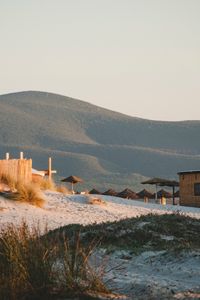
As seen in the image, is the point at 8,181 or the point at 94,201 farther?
the point at 94,201

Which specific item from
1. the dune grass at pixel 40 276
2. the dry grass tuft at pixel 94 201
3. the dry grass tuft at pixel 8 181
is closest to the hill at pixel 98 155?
the dry grass tuft at pixel 94 201

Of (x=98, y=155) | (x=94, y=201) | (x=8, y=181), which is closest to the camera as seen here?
(x=8, y=181)

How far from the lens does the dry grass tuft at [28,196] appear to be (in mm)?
29297

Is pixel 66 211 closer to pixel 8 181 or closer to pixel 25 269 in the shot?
pixel 8 181

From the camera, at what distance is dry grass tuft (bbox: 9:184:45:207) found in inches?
1153

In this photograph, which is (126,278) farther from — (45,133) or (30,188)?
(45,133)

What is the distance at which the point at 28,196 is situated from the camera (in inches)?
1168

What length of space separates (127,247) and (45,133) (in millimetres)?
183566

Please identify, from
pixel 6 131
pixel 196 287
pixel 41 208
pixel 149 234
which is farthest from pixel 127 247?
pixel 6 131

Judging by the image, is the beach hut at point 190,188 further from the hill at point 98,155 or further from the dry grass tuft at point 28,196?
the hill at point 98,155

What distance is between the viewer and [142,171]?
168875 millimetres

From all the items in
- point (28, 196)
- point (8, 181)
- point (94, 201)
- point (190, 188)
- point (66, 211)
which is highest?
point (190, 188)

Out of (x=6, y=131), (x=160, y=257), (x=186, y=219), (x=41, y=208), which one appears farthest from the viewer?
(x=6, y=131)

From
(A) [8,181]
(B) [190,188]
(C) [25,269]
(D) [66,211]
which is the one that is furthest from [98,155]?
(C) [25,269]
